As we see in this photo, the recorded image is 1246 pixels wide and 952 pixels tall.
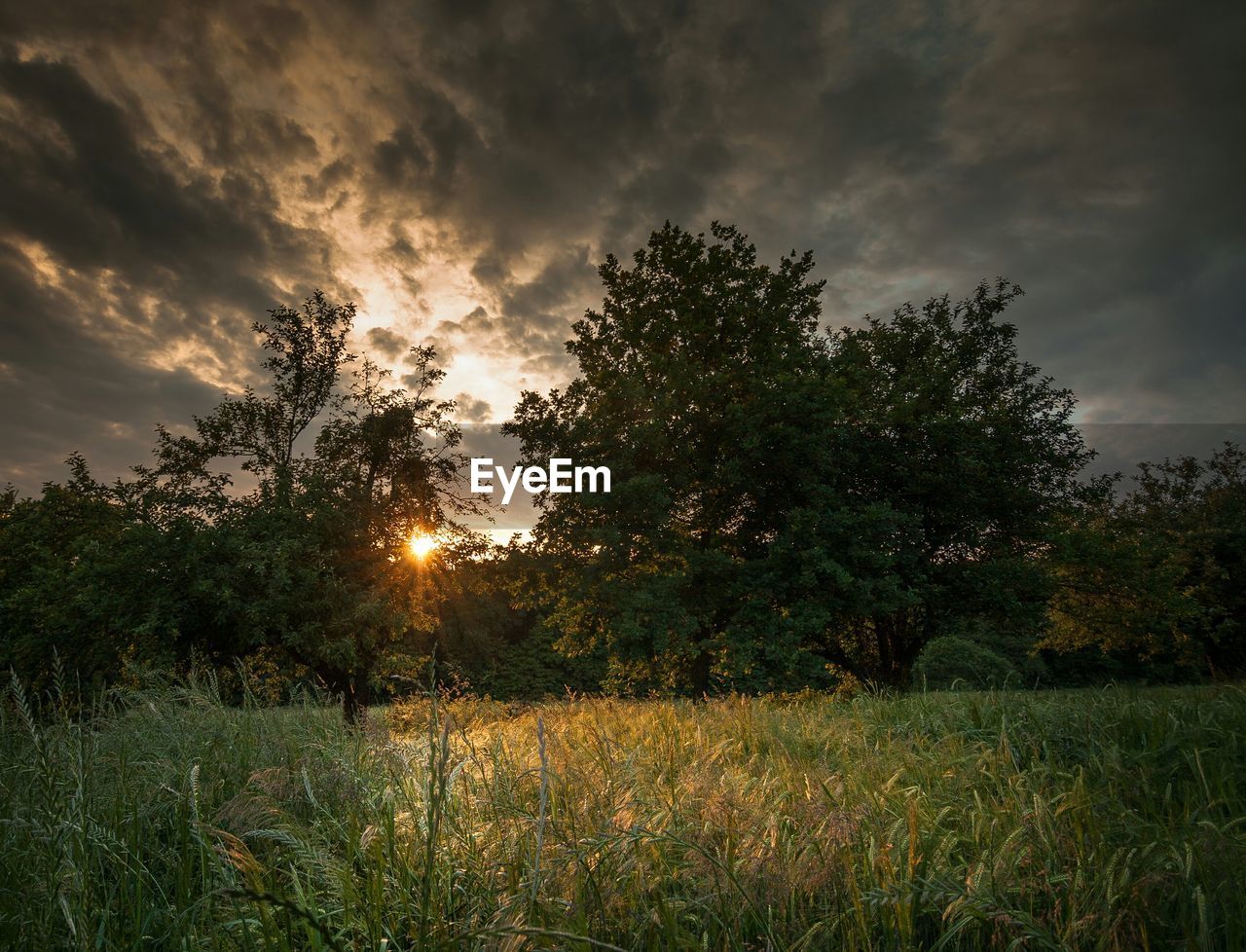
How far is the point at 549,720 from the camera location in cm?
693

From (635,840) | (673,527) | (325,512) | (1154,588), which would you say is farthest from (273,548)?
(1154,588)

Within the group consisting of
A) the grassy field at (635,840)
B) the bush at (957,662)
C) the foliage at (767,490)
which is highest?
the foliage at (767,490)

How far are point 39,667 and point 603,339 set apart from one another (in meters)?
19.9

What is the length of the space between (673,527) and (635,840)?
14692mm

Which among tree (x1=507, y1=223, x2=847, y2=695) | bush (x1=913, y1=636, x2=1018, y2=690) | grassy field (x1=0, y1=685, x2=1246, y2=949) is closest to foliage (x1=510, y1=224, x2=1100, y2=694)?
tree (x1=507, y1=223, x2=847, y2=695)

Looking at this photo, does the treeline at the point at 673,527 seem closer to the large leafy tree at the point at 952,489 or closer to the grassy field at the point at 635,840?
the large leafy tree at the point at 952,489

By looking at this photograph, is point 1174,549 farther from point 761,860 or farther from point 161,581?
point 161,581

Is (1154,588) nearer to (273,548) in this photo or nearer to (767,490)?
(767,490)

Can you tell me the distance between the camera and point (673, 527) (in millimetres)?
16875

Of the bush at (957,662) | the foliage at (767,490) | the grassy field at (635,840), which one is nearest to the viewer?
the grassy field at (635,840)

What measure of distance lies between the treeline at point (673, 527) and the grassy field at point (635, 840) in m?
9.17

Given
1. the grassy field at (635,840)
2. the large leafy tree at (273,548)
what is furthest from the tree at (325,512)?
the grassy field at (635,840)

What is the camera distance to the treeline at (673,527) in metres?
15.6

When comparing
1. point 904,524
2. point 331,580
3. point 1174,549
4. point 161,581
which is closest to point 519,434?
point 331,580
